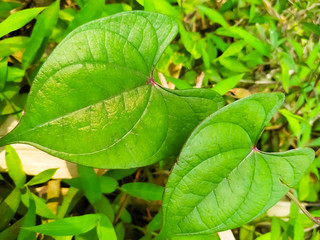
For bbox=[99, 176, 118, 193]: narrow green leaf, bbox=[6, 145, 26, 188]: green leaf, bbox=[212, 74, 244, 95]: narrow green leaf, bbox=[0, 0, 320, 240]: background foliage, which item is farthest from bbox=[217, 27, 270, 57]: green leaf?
bbox=[6, 145, 26, 188]: green leaf

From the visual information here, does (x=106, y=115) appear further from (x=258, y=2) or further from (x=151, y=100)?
(x=258, y=2)

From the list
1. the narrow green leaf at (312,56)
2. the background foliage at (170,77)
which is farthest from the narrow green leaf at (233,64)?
the narrow green leaf at (312,56)

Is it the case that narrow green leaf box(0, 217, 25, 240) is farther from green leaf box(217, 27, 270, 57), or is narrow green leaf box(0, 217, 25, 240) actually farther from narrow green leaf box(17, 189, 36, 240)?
green leaf box(217, 27, 270, 57)

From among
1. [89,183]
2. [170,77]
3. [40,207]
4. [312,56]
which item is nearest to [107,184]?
[89,183]

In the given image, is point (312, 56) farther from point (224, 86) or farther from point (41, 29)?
point (41, 29)

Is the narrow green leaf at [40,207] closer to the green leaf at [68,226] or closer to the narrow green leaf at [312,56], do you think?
the green leaf at [68,226]

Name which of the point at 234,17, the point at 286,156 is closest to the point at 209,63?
the point at 234,17
